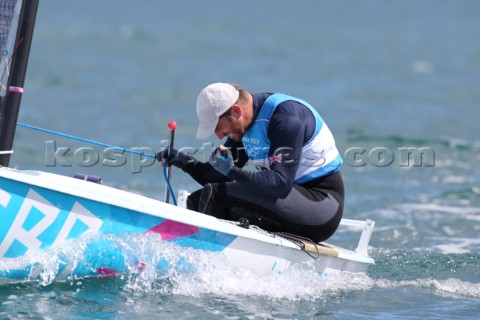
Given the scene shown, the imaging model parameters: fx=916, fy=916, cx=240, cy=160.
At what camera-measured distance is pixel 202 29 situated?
1505 inches

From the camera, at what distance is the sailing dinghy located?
4496 mm

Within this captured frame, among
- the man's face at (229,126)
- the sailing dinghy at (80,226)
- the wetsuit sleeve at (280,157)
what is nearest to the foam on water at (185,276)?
the sailing dinghy at (80,226)

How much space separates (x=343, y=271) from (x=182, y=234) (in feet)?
3.66

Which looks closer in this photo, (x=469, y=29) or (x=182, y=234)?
(x=182, y=234)

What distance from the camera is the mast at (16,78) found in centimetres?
478

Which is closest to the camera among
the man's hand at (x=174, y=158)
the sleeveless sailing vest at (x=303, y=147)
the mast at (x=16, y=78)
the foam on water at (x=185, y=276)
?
the foam on water at (x=185, y=276)

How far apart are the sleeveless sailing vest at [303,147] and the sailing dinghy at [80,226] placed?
0.40 metres

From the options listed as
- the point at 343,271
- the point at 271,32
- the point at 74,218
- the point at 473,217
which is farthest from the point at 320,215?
the point at 271,32

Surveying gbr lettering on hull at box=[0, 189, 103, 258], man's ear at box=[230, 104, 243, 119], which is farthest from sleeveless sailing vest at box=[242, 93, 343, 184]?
gbr lettering on hull at box=[0, 189, 103, 258]

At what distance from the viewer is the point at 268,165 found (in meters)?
5.03

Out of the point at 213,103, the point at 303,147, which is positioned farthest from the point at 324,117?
the point at 213,103

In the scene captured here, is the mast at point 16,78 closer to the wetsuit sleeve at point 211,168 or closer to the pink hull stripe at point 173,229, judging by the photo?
the pink hull stripe at point 173,229

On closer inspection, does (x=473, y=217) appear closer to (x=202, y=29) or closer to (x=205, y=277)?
(x=205, y=277)

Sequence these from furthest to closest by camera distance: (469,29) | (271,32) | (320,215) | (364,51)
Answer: (469,29) → (271,32) → (364,51) → (320,215)
